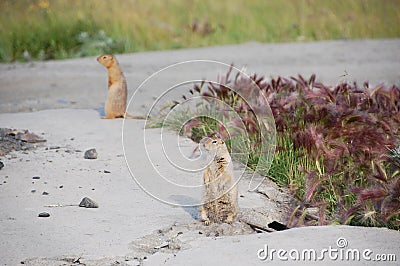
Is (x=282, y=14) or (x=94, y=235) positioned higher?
(x=282, y=14)

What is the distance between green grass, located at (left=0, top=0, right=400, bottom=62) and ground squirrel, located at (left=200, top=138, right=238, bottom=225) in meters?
6.49

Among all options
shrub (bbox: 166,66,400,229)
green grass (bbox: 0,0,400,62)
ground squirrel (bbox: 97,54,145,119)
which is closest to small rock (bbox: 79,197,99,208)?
shrub (bbox: 166,66,400,229)

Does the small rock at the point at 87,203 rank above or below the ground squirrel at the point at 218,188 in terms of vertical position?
below

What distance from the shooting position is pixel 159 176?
5094mm

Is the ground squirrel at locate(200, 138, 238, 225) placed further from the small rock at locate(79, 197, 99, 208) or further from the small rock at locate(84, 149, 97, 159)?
the small rock at locate(84, 149, 97, 159)

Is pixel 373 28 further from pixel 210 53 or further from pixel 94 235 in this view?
pixel 94 235

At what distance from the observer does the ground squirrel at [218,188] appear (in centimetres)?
409

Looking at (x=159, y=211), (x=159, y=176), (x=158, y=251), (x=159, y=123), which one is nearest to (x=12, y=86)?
(x=159, y=123)

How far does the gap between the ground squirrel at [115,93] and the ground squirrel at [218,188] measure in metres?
2.47

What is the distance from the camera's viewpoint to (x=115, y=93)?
679 centimetres

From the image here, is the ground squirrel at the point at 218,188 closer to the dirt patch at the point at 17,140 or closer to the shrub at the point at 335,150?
the shrub at the point at 335,150

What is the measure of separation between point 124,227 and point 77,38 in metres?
6.93

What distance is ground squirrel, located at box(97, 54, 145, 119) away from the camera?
6680 millimetres

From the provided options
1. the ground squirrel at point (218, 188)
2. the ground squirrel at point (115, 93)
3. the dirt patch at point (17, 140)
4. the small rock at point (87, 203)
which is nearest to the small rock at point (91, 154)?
the dirt patch at point (17, 140)
